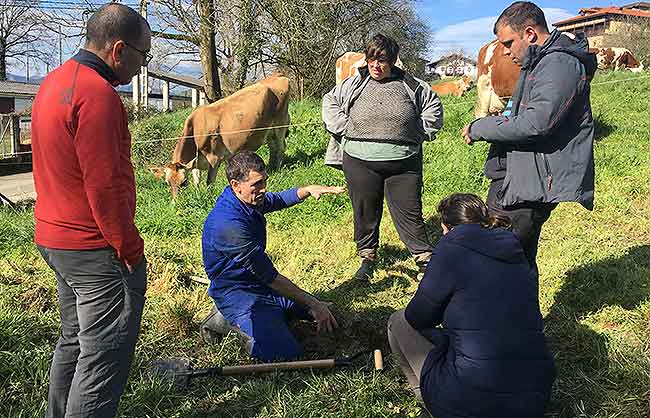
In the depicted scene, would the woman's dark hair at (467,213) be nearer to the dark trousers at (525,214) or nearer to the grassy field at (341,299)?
the dark trousers at (525,214)

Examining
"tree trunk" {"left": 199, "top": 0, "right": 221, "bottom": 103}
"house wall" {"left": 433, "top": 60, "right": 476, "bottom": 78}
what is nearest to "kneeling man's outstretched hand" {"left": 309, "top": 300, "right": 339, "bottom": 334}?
"tree trunk" {"left": 199, "top": 0, "right": 221, "bottom": 103}

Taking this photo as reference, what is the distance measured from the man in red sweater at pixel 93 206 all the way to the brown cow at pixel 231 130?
559 centimetres

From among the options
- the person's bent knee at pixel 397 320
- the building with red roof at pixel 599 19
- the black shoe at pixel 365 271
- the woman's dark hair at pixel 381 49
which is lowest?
the black shoe at pixel 365 271

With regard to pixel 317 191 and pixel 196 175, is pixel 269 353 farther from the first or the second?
pixel 196 175

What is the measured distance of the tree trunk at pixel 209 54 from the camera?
14.6 m

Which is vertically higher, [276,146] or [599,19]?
[599,19]

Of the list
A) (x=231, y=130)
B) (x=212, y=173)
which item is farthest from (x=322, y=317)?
(x=231, y=130)

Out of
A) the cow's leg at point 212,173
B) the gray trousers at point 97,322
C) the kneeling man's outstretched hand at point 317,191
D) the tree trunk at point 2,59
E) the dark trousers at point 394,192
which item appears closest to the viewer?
the gray trousers at point 97,322

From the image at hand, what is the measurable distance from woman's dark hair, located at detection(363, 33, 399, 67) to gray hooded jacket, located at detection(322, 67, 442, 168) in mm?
191

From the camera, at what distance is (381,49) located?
4.37 metres

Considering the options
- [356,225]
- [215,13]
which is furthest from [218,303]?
[215,13]

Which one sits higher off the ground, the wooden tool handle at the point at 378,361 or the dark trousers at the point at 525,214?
the dark trousers at the point at 525,214

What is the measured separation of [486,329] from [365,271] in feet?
8.23

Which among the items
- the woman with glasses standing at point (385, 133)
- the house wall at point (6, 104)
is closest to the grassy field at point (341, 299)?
the woman with glasses standing at point (385, 133)
